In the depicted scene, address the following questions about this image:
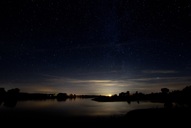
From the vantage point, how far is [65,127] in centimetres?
3706

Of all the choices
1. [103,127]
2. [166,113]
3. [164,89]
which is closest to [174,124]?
[166,113]

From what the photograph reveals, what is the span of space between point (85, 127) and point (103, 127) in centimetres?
378

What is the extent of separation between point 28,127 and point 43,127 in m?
2.57

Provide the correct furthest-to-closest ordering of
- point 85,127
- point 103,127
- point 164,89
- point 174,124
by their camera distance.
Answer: point 164,89, point 85,127, point 103,127, point 174,124

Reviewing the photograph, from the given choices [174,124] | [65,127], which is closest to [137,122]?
[174,124]

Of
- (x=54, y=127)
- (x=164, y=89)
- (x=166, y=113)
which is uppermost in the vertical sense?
(x=164, y=89)

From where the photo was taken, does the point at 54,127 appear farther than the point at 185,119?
Yes

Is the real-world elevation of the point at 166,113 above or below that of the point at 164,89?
below

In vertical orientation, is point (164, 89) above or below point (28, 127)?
above

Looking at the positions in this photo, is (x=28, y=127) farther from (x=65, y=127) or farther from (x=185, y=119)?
(x=185, y=119)

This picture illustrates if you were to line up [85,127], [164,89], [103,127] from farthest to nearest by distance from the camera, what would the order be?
[164,89], [85,127], [103,127]

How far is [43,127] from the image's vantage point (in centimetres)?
3725

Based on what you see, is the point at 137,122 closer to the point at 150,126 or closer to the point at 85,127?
the point at 150,126

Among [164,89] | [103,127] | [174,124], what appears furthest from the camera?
[164,89]
